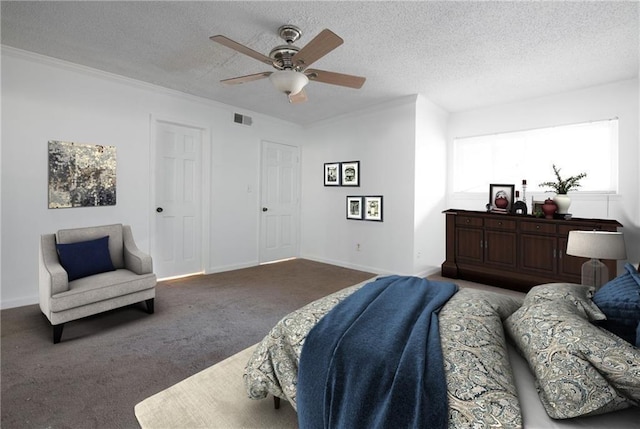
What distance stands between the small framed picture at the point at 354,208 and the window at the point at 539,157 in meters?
1.57

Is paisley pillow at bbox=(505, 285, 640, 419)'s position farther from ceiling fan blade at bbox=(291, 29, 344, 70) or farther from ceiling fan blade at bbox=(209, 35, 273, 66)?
ceiling fan blade at bbox=(209, 35, 273, 66)

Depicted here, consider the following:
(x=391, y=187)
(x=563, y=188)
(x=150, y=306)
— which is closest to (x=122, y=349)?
(x=150, y=306)

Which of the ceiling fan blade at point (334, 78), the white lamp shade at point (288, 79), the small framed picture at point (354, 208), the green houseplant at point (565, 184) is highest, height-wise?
the ceiling fan blade at point (334, 78)

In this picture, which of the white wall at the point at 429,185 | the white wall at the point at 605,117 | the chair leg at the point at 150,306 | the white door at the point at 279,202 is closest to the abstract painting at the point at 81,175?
the chair leg at the point at 150,306

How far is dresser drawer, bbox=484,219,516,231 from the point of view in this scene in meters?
3.96

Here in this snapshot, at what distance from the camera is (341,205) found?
5.33 metres

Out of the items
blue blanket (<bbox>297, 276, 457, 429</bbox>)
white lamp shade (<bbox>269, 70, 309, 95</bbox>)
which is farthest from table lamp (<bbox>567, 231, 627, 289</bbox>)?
white lamp shade (<bbox>269, 70, 309, 95</bbox>)

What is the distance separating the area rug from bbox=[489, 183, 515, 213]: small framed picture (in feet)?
12.7

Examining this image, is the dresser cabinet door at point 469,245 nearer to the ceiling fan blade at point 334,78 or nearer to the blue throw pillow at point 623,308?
the ceiling fan blade at point 334,78

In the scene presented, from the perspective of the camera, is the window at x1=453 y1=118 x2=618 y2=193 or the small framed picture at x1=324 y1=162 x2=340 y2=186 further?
the small framed picture at x1=324 y1=162 x2=340 y2=186

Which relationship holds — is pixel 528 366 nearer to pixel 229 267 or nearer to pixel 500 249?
pixel 500 249

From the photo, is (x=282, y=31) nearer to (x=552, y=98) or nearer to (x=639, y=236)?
(x=552, y=98)

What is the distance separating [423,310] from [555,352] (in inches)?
20.0

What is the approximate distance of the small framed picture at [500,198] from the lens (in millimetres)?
4215
